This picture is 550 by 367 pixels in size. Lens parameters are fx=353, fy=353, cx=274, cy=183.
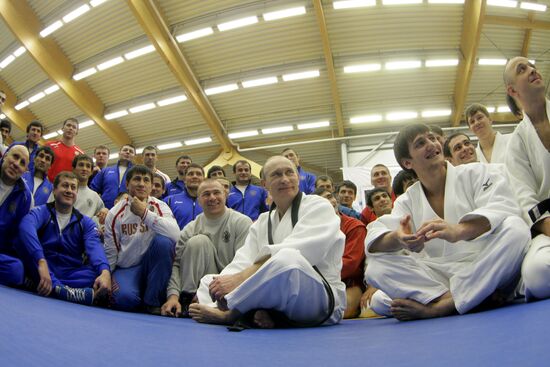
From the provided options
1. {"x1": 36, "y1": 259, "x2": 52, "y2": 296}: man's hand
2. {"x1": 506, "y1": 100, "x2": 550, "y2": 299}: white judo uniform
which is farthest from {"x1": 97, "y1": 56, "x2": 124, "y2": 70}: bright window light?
{"x1": 506, "y1": 100, "x2": 550, "y2": 299}: white judo uniform

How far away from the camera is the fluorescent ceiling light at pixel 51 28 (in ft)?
31.9

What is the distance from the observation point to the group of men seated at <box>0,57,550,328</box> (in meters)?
1.99

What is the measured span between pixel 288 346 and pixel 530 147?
210 cm

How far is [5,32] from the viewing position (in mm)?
10383

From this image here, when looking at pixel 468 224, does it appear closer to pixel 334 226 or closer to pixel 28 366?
pixel 334 226

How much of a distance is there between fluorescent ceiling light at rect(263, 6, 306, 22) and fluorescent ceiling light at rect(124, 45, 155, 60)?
11.1ft

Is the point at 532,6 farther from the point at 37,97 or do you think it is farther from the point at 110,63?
the point at 37,97

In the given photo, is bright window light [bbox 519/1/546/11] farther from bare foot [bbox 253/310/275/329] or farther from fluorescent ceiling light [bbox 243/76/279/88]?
bare foot [bbox 253/310/275/329]

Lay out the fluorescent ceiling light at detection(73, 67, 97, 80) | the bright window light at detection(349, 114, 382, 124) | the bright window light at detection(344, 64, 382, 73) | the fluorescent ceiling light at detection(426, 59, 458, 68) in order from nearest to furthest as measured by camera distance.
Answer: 1. the fluorescent ceiling light at detection(426, 59, 458, 68)
2. the bright window light at detection(344, 64, 382, 73)
3. the fluorescent ceiling light at detection(73, 67, 97, 80)
4. the bright window light at detection(349, 114, 382, 124)

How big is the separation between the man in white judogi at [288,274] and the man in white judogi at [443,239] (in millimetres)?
295

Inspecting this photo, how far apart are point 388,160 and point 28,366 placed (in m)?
12.8

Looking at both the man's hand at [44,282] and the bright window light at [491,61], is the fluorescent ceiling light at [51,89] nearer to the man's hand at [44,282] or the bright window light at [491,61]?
the man's hand at [44,282]

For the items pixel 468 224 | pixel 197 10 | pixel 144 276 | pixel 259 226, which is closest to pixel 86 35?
pixel 197 10

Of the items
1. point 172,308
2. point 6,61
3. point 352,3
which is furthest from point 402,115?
point 6,61
